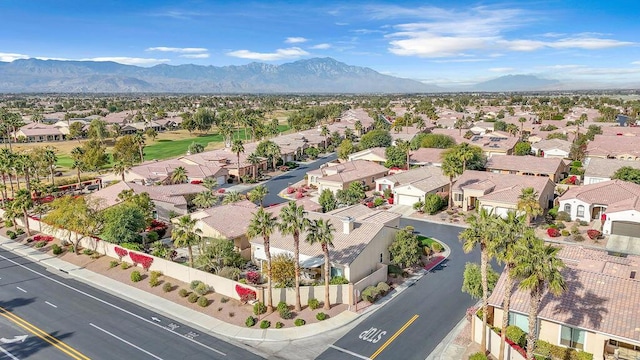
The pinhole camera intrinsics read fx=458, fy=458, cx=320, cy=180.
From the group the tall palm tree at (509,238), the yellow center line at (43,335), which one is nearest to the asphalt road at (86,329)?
the yellow center line at (43,335)

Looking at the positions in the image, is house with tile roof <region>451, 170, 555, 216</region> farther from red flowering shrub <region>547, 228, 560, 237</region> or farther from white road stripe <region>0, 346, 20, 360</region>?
white road stripe <region>0, 346, 20, 360</region>

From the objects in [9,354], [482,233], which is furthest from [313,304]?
[9,354]

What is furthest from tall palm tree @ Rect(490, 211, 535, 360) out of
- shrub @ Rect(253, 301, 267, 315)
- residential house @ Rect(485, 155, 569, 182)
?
residential house @ Rect(485, 155, 569, 182)

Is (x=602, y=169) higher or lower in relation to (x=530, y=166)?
higher

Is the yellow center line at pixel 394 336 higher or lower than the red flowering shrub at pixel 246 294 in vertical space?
lower

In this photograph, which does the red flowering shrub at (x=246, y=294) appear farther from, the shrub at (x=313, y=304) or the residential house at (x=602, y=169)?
the residential house at (x=602, y=169)

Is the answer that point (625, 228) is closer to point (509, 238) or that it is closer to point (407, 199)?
point (407, 199)

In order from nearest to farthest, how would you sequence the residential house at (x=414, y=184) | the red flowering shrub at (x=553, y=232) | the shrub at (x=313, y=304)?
the shrub at (x=313, y=304) → the red flowering shrub at (x=553, y=232) → the residential house at (x=414, y=184)
